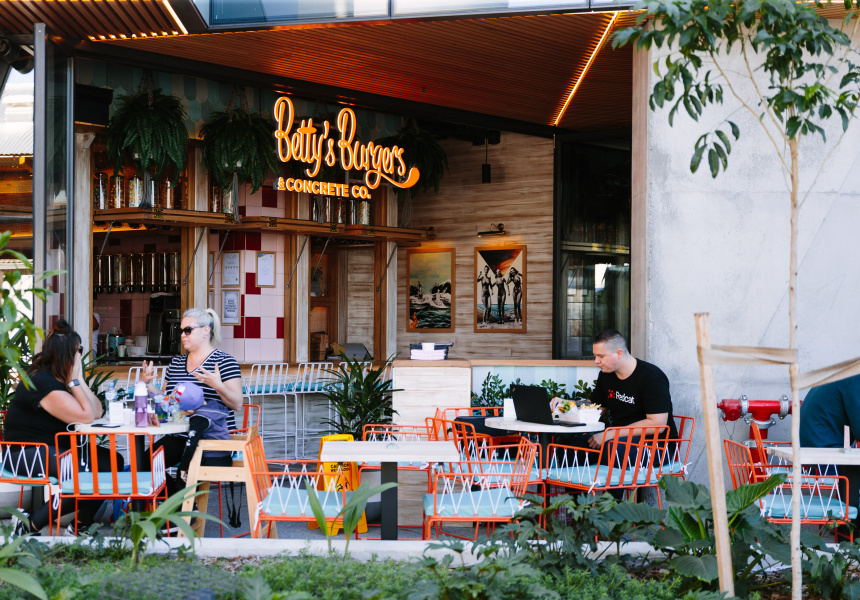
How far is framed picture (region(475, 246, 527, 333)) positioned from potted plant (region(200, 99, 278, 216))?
12.8 ft

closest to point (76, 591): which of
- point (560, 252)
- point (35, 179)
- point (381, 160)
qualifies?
point (35, 179)

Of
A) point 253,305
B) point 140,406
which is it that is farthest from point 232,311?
point 140,406

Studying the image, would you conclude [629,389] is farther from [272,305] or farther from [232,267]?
[232,267]

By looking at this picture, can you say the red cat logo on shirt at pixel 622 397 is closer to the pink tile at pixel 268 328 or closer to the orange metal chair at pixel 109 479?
the orange metal chair at pixel 109 479

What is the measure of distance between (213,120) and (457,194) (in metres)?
4.18

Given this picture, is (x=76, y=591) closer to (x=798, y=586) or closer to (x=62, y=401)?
(x=62, y=401)

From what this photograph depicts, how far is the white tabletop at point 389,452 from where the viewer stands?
13.4 feet

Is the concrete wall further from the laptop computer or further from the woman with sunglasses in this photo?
the woman with sunglasses

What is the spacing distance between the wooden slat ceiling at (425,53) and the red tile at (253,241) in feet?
6.59

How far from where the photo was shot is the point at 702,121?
6012 mm

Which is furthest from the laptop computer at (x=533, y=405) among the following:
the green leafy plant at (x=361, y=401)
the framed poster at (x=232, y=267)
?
the framed poster at (x=232, y=267)

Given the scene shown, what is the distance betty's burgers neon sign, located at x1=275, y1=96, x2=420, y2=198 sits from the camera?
9305mm

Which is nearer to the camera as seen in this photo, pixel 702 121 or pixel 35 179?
pixel 702 121

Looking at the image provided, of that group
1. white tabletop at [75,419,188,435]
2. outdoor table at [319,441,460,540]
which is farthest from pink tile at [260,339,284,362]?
outdoor table at [319,441,460,540]
